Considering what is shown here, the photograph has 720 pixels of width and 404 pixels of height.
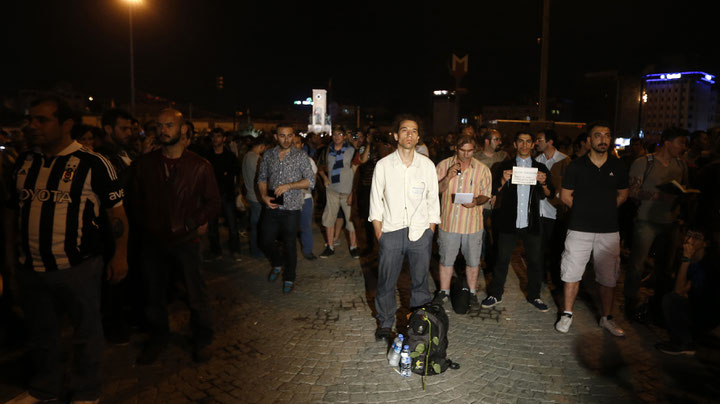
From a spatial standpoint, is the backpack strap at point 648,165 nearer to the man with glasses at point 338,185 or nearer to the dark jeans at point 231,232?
the man with glasses at point 338,185

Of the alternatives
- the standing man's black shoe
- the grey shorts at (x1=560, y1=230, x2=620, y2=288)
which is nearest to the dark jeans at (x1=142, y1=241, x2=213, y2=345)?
the standing man's black shoe

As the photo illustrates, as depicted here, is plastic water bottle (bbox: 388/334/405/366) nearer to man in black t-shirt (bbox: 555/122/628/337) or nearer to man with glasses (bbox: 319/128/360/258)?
man in black t-shirt (bbox: 555/122/628/337)

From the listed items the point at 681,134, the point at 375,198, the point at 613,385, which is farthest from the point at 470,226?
the point at 681,134

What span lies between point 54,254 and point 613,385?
14.8 feet

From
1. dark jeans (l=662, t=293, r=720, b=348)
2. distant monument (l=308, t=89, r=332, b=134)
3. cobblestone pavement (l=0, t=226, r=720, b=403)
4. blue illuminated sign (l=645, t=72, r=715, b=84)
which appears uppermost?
blue illuminated sign (l=645, t=72, r=715, b=84)

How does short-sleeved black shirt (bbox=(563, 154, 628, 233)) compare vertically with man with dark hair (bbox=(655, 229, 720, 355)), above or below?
above

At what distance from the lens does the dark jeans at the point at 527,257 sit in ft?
18.4

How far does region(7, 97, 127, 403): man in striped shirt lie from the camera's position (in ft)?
10.6

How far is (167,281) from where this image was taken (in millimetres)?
4387

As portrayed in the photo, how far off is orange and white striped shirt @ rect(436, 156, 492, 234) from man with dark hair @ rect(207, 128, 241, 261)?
4041 mm

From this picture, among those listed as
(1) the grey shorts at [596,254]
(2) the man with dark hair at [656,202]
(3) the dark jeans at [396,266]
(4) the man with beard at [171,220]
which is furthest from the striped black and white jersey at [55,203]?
(2) the man with dark hair at [656,202]

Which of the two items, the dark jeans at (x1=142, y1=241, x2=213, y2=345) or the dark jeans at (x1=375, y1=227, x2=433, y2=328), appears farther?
the dark jeans at (x1=375, y1=227, x2=433, y2=328)

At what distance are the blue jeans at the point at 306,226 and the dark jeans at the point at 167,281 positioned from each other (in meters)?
3.27

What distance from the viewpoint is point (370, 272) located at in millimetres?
7227
